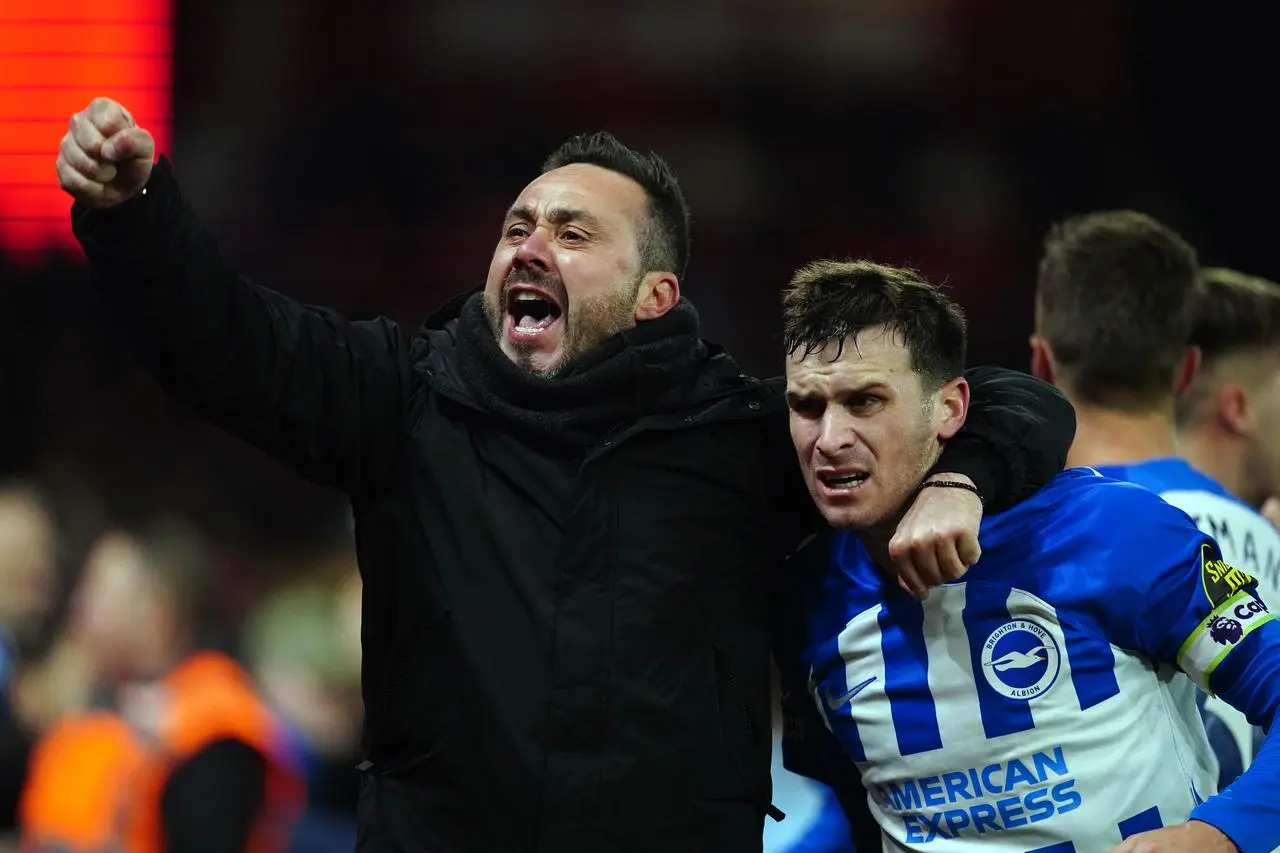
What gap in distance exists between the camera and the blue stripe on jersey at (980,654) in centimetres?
192

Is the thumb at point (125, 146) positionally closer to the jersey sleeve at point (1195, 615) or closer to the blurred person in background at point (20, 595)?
the jersey sleeve at point (1195, 615)

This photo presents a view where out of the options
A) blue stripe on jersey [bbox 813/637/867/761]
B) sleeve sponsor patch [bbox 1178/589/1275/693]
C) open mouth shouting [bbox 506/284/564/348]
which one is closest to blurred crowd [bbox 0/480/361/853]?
open mouth shouting [bbox 506/284/564/348]

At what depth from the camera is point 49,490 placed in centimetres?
503

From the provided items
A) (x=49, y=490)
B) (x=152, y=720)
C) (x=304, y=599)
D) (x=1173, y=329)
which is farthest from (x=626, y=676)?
(x=49, y=490)

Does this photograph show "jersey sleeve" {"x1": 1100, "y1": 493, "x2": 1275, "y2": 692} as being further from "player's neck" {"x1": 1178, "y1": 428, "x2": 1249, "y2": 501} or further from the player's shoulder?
"player's neck" {"x1": 1178, "y1": 428, "x2": 1249, "y2": 501}

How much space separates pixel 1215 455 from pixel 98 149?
221 cm

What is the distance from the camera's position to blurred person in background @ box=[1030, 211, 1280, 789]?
258cm

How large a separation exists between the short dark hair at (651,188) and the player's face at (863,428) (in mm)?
354

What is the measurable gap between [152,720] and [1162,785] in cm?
281

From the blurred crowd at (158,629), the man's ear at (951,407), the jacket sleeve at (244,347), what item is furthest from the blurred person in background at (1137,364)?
the blurred crowd at (158,629)

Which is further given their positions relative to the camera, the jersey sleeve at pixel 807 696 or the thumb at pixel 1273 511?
the thumb at pixel 1273 511

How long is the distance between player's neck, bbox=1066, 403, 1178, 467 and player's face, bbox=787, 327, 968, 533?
2.54ft

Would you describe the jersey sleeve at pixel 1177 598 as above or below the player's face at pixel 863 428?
below

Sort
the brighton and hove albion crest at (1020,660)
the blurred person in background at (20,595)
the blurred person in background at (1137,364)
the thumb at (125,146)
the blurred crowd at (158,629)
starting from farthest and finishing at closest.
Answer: the blurred crowd at (158,629) → the blurred person in background at (20,595) → the blurred person in background at (1137,364) → the brighton and hove albion crest at (1020,660) → the thumb at (125,146)
